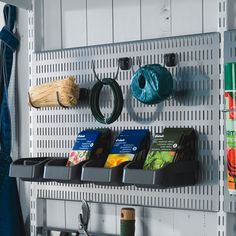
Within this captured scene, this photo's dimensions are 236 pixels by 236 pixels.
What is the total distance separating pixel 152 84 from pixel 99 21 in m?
0.37

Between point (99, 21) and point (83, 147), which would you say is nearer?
point (83, 147)

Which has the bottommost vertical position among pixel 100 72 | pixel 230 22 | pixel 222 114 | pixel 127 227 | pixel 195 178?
pixel 127 227

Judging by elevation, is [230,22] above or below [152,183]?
above

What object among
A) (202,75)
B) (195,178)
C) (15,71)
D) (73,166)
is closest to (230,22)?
(202,75)

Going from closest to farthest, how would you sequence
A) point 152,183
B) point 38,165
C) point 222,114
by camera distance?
point 152,183, point 222,114, point 38,165

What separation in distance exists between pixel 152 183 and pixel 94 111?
1.13ft

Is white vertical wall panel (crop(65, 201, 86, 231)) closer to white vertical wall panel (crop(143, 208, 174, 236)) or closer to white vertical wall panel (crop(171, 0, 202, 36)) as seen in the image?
white vertical wall panel (crop(143, 208, 174, 236))

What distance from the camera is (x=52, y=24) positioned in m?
1.80

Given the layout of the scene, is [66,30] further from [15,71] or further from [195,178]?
[195,178]

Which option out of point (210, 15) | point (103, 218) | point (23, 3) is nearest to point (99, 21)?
point (23, 3)

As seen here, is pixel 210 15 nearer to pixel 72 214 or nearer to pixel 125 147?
pixel 125 147

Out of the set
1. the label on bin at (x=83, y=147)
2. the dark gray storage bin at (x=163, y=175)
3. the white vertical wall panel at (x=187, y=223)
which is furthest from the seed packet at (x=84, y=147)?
the white vertical wall panel at (x=187, y=223)

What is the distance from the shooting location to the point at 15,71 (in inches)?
75.9

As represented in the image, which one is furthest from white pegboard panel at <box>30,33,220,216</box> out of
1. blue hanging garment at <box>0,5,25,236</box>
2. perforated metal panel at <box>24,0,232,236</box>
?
blue hanging garment at <box>0,5,25,236</box>
